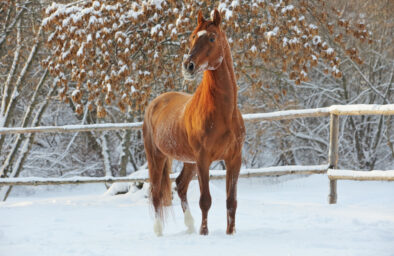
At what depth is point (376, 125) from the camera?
35.6ft

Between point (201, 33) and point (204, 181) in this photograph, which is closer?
point (201, 33)

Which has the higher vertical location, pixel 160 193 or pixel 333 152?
pixel 333 152

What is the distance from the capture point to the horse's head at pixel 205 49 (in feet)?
11.5

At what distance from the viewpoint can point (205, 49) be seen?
11.9 feet

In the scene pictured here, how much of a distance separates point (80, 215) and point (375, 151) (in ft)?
22.5

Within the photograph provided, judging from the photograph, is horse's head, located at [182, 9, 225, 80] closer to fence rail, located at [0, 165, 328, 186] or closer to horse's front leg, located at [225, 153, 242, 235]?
horse's front leg, located at [225, 153, 242, 235]

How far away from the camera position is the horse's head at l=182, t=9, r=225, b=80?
3508mm

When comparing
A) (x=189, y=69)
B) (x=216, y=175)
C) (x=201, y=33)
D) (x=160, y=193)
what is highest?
(x=201, y=33)

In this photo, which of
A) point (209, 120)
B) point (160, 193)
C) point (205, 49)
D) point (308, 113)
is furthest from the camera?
point (308, 113)

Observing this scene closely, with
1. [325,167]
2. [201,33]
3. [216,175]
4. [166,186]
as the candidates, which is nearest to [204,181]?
[166,186]

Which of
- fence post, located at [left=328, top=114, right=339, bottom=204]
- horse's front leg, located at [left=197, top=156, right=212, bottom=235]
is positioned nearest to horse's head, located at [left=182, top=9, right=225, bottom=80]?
horse's front leg, located at [left=197, top=156, right=212, bottom=235]

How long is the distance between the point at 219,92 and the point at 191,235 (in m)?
1.18

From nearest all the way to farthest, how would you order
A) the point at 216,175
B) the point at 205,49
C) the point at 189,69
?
the point at 189,69 → the point at 205,49 → the point at 216,175

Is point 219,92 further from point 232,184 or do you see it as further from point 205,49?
point 232,184
